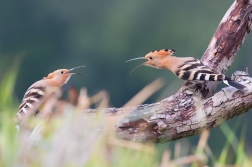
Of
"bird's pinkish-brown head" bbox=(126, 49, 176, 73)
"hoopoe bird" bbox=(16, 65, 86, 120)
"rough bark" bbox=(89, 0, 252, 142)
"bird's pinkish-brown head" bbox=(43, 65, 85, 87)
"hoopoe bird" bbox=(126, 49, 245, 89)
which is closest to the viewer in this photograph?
"rough bark" bbox=(89, 0, 252, 142)

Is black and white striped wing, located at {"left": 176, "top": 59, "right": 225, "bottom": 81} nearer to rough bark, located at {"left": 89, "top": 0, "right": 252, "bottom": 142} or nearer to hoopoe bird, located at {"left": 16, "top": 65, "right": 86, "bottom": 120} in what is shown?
rough bark, located at {"left": 89, "top": 0, "right": 252, "bottom": 142}

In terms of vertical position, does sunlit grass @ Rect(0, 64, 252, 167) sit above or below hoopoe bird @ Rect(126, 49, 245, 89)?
below

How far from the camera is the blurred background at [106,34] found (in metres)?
23.8

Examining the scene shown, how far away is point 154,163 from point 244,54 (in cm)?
1964

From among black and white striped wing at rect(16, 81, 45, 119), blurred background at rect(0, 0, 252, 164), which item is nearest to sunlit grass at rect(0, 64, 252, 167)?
black and white striped wing at rect(16, 81, 45, 119)

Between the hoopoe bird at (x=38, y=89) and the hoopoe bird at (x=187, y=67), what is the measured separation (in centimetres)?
73

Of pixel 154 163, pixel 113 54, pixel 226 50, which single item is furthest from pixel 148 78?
pixel 154 163

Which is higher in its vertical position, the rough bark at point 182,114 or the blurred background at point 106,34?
the blurred background at point 106,34

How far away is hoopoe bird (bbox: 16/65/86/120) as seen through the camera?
559 cm

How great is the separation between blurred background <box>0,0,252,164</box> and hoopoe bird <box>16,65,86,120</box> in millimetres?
16270

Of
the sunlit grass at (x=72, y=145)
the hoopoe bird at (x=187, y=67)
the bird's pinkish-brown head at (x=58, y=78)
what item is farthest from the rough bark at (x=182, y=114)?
the sunlit grass at (x=72, y=145)

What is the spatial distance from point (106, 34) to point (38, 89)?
71.2 feet

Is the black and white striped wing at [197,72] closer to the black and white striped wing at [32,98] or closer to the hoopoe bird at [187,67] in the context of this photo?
the hoopoe bird at [187,67]

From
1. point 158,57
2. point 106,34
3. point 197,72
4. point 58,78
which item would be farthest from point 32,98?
point 106,34
